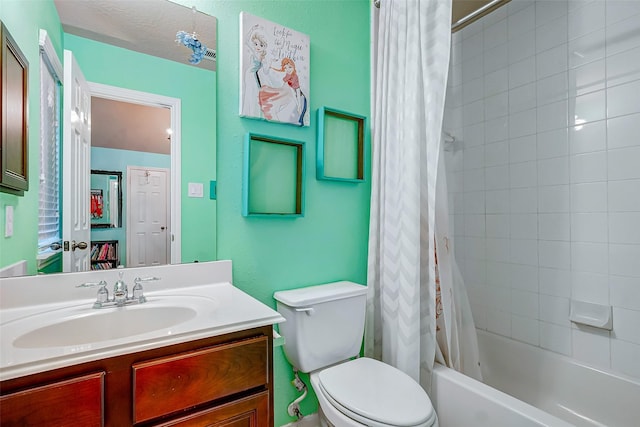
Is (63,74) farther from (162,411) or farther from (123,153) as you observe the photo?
(162,411)

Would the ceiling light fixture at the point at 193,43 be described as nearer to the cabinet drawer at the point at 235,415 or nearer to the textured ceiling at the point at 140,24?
the textured ceiling at the point at 140,24

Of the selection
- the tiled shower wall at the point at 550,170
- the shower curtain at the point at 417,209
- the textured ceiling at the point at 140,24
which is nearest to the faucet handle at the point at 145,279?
the textured ceiling at the point at 140,24

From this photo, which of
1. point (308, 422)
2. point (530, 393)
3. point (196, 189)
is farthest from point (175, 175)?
point (530, 393)

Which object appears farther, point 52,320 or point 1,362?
point 52,320

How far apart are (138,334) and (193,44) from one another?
110 centimetres

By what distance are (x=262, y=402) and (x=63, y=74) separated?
125cm

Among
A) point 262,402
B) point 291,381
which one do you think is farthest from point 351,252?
point 262,402

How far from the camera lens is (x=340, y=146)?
171 centimetres

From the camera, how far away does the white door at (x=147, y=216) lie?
1.20 metres

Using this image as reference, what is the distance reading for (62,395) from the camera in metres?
0.70

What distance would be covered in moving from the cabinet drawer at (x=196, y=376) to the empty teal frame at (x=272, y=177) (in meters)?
0.62

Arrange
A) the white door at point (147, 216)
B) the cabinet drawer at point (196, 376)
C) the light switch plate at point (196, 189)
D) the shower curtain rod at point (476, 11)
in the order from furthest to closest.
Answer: the shower curtain rod at point (476, 11)
the light switch plate at point (196, 189)
the white door at point (147, 216)
the cabinet drawer at point (196, 376)

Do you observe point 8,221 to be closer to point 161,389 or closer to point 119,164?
point 119,164

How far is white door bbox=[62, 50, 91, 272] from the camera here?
1097mm
